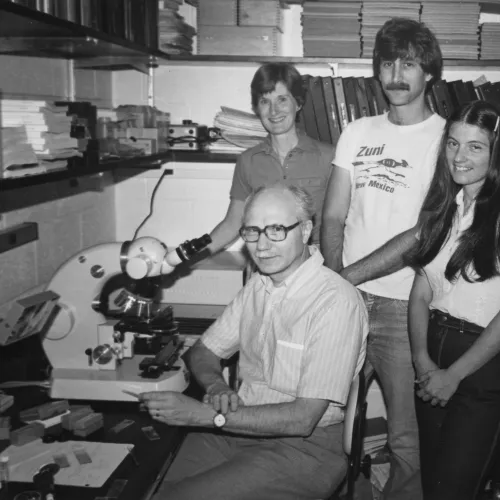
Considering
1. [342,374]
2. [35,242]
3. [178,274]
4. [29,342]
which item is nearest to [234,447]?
[342,374]

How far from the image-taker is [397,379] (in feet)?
7.75

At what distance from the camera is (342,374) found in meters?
1.82

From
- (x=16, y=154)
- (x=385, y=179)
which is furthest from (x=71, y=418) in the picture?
(x=385, y=179)

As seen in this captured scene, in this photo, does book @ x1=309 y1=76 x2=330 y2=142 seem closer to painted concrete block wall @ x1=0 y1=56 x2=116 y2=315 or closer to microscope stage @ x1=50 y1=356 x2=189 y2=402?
painted concrete block wall @ x1=0 y1=56 x2=116 y2=315

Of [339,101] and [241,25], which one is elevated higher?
[241,25]

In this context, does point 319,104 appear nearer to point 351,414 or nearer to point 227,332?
point 227,332

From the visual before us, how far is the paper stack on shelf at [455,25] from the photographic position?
295 cm

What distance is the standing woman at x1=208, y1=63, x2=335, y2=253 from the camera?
2621mm

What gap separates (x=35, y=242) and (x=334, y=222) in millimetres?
1218

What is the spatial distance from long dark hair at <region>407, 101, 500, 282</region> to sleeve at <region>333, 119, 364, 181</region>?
0.43 meters

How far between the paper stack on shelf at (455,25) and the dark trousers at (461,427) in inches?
58.6

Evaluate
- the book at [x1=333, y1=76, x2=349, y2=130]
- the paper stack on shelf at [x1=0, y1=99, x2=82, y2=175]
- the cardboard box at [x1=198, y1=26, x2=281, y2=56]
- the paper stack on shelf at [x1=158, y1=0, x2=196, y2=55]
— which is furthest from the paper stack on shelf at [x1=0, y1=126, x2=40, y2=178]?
the book at [x1=333, y1=76, x2=349, y2=130]

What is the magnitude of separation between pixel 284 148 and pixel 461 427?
1.30 meters

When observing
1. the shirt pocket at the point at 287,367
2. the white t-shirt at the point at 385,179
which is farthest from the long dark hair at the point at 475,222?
the shirt pocket at the point at 287,367
